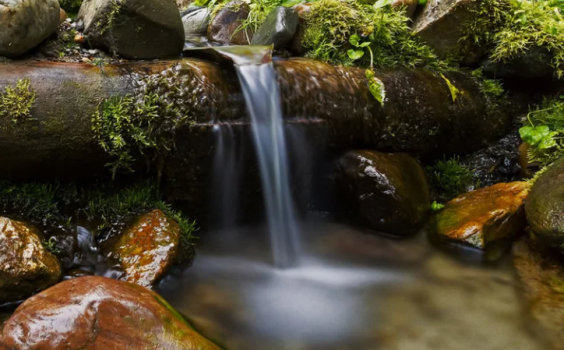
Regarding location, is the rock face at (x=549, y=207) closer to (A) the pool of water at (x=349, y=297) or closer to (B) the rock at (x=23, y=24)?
(A) the pool of water at (x=349, y=297)

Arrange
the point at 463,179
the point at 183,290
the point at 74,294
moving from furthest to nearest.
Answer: the point at 463,179, the point at 183,290, the point at 74,294

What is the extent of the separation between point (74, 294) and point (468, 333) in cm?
244

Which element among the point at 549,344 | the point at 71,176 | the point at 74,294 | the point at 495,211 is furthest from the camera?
the point at 495,211

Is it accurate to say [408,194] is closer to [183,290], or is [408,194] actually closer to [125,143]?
[183,290]

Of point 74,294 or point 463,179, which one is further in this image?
point 463,179

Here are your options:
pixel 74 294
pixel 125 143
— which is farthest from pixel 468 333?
pixel 125 143

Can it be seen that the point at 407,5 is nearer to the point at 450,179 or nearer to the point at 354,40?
the point at 354,40

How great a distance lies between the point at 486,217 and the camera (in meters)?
3.95

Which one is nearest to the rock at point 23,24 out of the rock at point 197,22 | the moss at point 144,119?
the moss at point 144,119

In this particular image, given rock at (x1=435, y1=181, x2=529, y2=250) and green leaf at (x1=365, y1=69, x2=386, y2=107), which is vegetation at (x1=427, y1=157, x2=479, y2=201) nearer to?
rock at (x1=435, y1=181, x2=529, y2=250)

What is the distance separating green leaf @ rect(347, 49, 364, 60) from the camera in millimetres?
4762

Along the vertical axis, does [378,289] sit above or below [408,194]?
below

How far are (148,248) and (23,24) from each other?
197 cm

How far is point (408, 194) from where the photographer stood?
4.16 meters
